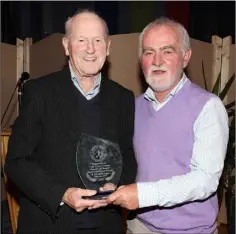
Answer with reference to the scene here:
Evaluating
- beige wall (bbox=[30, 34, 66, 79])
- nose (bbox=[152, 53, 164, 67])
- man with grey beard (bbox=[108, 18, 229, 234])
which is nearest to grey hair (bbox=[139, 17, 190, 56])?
man with grey beard (bbox=[108, 18, 229, 234])

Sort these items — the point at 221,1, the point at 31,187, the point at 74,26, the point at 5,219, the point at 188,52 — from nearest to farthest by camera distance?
1. the point at 31,187
2. the point at 74,26
3. the point at 188,52
4. the point at 5,219
5. the point at 221,1

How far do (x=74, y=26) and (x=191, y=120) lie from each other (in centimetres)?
66

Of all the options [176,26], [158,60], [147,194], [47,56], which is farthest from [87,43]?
[47,56]

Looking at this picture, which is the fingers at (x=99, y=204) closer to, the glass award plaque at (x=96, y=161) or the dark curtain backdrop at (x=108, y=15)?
the glass award plaque at (x=96, y=161)

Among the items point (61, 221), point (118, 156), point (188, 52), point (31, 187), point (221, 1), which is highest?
point (221, 1)

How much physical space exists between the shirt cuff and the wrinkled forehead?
0.68 metres

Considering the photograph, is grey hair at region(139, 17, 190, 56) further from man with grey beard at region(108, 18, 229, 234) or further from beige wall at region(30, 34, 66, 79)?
beige wall at region(30, 34, 66, 79)

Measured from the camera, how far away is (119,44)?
11.0ft

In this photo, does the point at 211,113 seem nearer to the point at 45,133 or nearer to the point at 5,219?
the point at 45,133

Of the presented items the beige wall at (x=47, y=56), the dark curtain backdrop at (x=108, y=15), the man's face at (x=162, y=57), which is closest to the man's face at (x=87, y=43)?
the man's face at (x=162, y=57)

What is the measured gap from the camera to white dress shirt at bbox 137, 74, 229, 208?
1465mm

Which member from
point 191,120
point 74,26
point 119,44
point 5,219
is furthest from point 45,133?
point 5,219

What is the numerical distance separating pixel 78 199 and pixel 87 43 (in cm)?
66

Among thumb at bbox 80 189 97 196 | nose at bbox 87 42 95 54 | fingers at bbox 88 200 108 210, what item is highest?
nose at bbox 87 42 95 54
